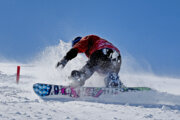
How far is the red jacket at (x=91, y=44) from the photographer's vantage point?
732 cm

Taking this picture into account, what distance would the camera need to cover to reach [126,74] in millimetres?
10875

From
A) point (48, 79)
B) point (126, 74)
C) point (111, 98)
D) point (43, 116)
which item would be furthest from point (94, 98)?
point (126, 74)

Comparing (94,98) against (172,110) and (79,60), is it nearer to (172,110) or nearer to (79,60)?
(172,110)

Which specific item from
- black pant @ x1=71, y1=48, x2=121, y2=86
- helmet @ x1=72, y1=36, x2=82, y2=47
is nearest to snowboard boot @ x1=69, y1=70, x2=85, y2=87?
black pant @ x1=71, y1=48, x2=121, y2=86

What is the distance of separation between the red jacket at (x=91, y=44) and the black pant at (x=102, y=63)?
12 cm

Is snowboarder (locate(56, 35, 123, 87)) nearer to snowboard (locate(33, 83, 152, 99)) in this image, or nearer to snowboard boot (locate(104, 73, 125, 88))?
snowboard boot (locate(104, 73, 125, 88))

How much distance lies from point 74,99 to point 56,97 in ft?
1.29

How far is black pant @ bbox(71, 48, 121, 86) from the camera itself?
7102 mm

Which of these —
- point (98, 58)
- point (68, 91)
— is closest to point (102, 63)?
point (98, 58)

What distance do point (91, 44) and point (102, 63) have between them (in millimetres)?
617

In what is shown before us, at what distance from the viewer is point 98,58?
7.32 meters

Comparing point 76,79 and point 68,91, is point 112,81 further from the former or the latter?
point 68,91

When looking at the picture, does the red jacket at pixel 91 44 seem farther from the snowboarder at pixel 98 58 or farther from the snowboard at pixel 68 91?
the snowboard at pixel 68 91

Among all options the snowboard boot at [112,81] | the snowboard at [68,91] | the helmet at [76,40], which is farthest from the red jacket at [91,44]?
the snowboard at [68,91]
